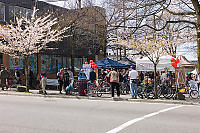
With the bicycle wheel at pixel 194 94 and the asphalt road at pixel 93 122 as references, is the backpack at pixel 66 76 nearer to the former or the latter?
the asphalt road at pixel 93 122

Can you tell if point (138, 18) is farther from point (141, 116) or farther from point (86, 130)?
point (86, 130)

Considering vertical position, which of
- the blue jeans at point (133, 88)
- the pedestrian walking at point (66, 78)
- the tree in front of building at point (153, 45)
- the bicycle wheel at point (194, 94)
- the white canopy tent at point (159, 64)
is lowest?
the bicycle wheel at point (194, 94)

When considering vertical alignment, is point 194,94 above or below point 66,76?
below

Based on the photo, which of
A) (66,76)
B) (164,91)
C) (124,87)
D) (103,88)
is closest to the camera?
(164,91)

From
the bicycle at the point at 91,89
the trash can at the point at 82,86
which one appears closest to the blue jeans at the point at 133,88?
the bicycle at the point at 91,89

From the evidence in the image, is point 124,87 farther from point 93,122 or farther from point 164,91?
point 93,122

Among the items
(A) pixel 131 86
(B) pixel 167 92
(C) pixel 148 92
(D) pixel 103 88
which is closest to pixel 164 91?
(B) pixel 167 92

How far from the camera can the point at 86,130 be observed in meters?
7.20

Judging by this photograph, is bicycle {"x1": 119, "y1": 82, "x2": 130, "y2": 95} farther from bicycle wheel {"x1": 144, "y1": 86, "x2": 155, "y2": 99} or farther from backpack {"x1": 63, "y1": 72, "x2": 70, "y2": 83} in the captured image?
backpack {"x1": 63, "y1": 72, "x2": 70, "y2": 83}

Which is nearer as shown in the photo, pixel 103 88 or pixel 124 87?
pixel 103 88

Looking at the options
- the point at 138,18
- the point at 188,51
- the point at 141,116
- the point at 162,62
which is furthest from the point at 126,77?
the point at 188,51

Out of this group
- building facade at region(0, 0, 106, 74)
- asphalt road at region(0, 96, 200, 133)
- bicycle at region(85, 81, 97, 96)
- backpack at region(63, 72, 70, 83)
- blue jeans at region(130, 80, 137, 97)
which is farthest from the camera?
building facade at region(0, 0, 106, 74)

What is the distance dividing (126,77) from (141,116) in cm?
1155

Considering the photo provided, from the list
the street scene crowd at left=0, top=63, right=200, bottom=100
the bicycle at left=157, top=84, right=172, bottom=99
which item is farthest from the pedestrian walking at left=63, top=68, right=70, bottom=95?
the bicycle at left=157, top=84, right=172, bottom=99
